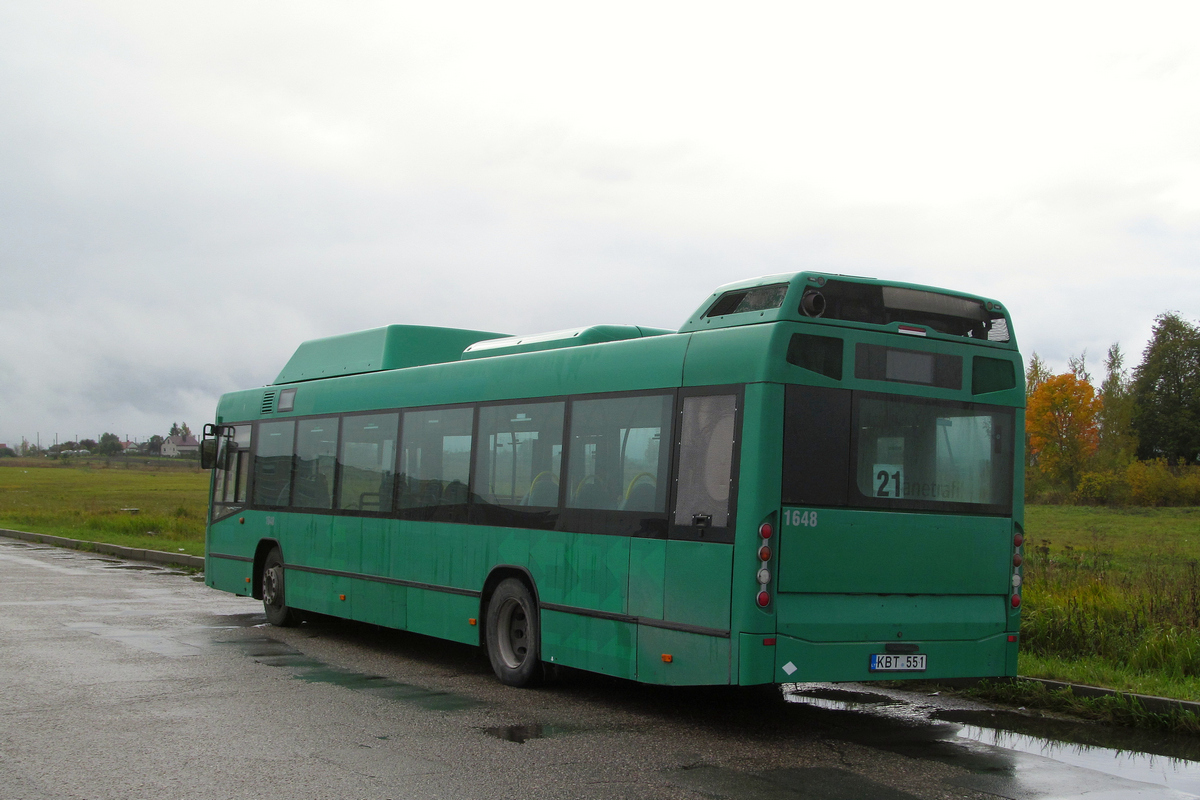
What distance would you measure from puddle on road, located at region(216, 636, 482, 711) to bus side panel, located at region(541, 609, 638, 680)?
753 millimetres

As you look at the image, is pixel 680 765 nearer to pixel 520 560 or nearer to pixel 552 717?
pixel 552 717

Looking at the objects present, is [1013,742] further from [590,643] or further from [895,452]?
[590,643]

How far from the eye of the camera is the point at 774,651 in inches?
280

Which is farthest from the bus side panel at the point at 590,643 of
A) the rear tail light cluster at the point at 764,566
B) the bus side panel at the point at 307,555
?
the bus side panel at the point at 307,555

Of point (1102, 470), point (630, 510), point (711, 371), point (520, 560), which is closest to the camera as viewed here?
point (711, 371)

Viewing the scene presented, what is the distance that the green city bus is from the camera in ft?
23.9

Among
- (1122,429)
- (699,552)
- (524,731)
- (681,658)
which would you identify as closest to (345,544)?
(524,731)

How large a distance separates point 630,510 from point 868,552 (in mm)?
1753

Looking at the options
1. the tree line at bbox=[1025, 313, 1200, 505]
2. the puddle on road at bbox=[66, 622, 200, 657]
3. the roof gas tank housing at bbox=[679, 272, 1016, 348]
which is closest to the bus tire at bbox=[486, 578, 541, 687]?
the roof gas tank housing at bbox=[679, 272, 1016, 348]

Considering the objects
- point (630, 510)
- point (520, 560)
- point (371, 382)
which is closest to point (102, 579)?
point (371, 382)

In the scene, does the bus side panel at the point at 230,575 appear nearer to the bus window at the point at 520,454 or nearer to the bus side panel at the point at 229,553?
the bus side panel at the point at 229,553

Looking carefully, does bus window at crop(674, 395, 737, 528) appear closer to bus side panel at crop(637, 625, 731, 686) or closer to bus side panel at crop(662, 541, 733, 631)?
bus side panel at crop(662, 541, 733, 631)

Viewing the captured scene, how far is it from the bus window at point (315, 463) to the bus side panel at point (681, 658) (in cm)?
559

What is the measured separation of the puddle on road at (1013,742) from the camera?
672 cm
